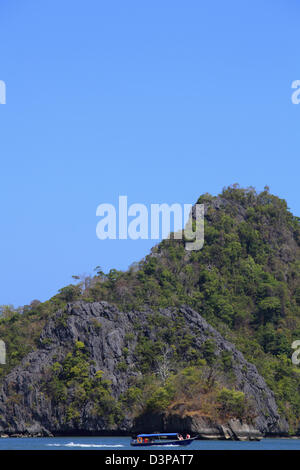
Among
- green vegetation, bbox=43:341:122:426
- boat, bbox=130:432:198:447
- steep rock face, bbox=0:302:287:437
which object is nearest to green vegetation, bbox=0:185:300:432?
green vegetation, bbox=43:341:122:426

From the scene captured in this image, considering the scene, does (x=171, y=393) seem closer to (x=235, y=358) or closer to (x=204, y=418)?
(x=204, y=418)

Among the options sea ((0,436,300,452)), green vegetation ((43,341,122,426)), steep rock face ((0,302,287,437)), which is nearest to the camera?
sea ((0,436,300,452))

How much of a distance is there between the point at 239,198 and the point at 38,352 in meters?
46.9

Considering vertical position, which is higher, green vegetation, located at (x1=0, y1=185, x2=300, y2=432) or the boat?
green vegetation, located at (x1=0, y1=185, x2=300, y2=432)

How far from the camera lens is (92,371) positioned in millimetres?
95062

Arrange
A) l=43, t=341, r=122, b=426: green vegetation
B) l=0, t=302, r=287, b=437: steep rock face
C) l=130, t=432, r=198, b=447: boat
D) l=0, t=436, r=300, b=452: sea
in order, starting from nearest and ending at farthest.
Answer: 1. l=130, t=432, r=198, b=447: boat
2. l=0, t=436, r=300, b=452: sea
3. l=43, t=341, r=122, b=426: green vegetation
4. l=0, t=302, r=287, b=437: steep rock face

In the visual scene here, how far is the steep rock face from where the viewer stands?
92688 millimetres

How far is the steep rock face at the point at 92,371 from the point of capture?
304ft

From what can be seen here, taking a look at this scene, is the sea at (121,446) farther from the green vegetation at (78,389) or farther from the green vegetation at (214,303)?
the green vegetation at (78,389)

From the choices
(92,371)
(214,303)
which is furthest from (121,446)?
(214,303)

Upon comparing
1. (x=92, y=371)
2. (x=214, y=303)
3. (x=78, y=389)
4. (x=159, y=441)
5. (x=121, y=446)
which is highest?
(x=214, y=303)

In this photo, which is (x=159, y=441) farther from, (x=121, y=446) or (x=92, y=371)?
(x=92, y=371)

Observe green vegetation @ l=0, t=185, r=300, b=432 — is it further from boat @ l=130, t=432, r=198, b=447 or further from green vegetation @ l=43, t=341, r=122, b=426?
boat @ l=130, t=432, r=198, b=447
